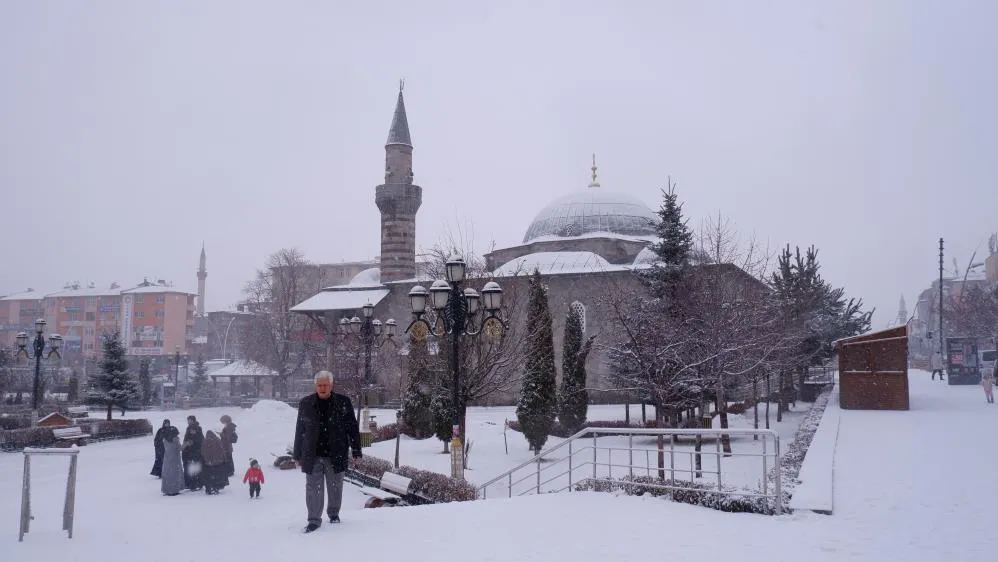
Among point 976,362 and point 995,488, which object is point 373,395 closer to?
point 976,362

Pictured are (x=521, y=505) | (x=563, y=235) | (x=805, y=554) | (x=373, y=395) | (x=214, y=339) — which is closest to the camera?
(x=805, y=554)

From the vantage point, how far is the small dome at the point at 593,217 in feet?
117

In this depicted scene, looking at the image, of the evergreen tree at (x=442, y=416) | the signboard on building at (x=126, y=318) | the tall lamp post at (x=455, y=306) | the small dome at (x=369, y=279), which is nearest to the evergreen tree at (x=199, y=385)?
the small dome at (x=369, y=279)

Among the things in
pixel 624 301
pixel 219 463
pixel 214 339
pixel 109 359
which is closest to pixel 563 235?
pixel 624 301

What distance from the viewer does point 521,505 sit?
22.0ft

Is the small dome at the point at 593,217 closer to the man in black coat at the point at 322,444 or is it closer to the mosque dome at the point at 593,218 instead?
the mosque dome at the point at 593,218

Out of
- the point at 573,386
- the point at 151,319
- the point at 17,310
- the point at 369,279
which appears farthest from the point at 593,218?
the point at 17,310

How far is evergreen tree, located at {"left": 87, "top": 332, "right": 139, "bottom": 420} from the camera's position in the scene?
25.4m

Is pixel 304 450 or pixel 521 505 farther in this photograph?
pixel 521 505

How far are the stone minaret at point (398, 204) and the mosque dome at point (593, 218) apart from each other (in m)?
6.21

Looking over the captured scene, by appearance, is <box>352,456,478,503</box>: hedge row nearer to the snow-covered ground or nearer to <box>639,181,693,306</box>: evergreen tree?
the snow-covered ground

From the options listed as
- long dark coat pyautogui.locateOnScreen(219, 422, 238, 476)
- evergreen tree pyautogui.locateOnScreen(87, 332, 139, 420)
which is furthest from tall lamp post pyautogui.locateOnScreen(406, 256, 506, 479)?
evergreen tree pyautogui.locateOnScreen(87, 332, 139, 420)

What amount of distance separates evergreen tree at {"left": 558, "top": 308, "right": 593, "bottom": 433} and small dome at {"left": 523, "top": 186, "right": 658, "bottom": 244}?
607 inches

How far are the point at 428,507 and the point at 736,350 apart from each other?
944cm
